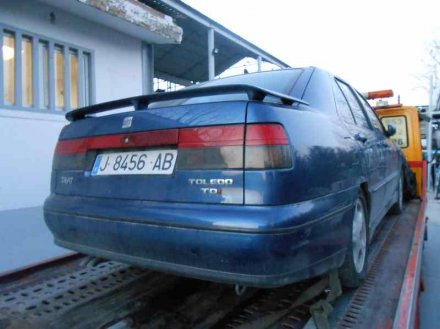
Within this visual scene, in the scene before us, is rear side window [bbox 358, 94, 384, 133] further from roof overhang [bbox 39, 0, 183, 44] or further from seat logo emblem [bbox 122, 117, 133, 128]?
roof overhang [bbox 39, 0, 183, 44]

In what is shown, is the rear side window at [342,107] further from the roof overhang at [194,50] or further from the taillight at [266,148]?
the roof overhang at [194,50]

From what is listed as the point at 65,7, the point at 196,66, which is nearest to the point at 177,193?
the point at 65,7

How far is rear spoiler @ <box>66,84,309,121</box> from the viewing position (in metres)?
1.72

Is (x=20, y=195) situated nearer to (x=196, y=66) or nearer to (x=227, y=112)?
(x=227, y=112)

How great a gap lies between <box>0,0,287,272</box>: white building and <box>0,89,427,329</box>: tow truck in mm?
1219

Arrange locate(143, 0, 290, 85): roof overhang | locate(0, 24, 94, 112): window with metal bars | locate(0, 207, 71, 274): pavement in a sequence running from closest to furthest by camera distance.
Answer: locate(0, 207, 71, 274): pavement, locate(0, 24, 94, 112): window with metal bars, locate(143, 0, 290, 85): roof overhang

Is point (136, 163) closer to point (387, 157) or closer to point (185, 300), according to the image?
point (185, 300)

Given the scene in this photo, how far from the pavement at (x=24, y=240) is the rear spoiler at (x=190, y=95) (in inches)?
65.4

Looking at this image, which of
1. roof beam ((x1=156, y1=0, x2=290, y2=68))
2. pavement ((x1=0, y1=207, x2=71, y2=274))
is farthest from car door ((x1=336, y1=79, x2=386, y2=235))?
roof beam ((x1=156, y1=0, x2=290, y2=68))

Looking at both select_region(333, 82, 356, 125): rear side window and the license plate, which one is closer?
the license plate

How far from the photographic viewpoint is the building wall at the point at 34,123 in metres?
4.62

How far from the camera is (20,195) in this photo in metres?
4.78

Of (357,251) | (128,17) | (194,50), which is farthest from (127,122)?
(194,50)

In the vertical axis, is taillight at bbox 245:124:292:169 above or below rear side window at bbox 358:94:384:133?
below
